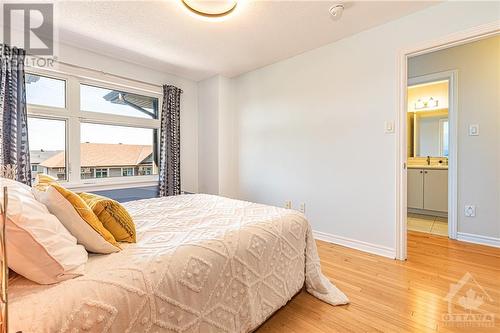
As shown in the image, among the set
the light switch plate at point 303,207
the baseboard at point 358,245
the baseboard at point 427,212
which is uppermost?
the light switch plate at point 303,207

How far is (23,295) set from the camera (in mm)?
781

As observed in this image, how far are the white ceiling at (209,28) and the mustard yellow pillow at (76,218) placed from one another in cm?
186

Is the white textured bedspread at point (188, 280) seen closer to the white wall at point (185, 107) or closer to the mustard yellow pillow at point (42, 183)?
the mustard yellow pillow at point (42, 183)

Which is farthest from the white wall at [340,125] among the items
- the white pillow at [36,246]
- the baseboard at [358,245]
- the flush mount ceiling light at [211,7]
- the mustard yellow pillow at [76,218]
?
the white pillow at [36,246]

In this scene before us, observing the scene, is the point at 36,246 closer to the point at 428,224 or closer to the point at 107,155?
the point at 107,155

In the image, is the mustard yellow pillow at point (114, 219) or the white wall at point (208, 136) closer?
the mustard yellow pillow at point (114, 219)

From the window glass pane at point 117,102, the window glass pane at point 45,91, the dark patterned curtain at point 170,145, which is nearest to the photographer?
the window glass pane at point 45,91

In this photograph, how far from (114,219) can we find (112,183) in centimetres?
242

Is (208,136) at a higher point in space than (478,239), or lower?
higher

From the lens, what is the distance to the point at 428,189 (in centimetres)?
398

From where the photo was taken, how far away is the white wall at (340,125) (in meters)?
2.41

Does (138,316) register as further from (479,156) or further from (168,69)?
(479,156)

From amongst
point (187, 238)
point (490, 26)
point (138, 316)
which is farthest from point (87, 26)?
point (490, 26)

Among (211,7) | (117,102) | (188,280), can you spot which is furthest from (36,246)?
(117,102)
